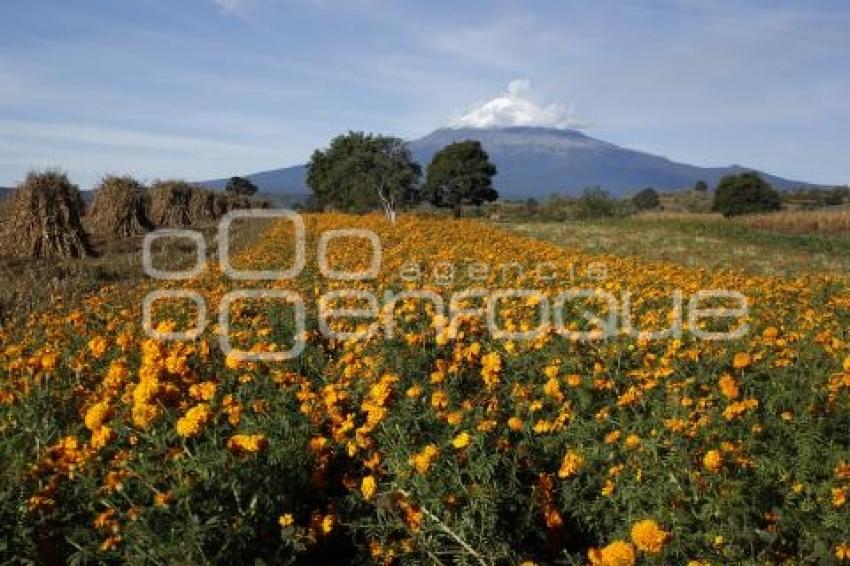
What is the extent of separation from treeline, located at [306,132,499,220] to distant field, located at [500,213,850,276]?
53.3 ft

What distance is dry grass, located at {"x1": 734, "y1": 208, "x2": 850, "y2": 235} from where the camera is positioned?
125ft

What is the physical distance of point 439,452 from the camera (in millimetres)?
3674

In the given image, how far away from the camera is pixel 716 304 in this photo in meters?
7.95

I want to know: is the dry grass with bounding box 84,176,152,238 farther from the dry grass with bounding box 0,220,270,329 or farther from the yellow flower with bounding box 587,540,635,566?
the yellow flower with bounding box 587,540,635,566

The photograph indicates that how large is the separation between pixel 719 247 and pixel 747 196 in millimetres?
47439

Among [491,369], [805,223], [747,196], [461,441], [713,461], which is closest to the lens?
[713,461]

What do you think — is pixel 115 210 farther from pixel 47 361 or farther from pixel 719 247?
pixel 47 361

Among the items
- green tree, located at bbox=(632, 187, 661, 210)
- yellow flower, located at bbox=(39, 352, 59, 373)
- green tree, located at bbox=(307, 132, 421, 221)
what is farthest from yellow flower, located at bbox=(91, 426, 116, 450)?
green tree, located at bbox=(632, 187, 661, 210)

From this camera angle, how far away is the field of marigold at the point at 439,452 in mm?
3137

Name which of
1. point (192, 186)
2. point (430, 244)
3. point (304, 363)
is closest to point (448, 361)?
point (304, 363)

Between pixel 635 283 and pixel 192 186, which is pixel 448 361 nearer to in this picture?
pixel 635 283

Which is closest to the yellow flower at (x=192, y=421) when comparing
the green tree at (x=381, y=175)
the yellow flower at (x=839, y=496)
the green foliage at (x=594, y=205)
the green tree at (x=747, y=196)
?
the yellow flower at (x=839, y=496)

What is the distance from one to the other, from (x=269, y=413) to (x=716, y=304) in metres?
5.22

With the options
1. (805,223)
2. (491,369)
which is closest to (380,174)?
(805,223)
